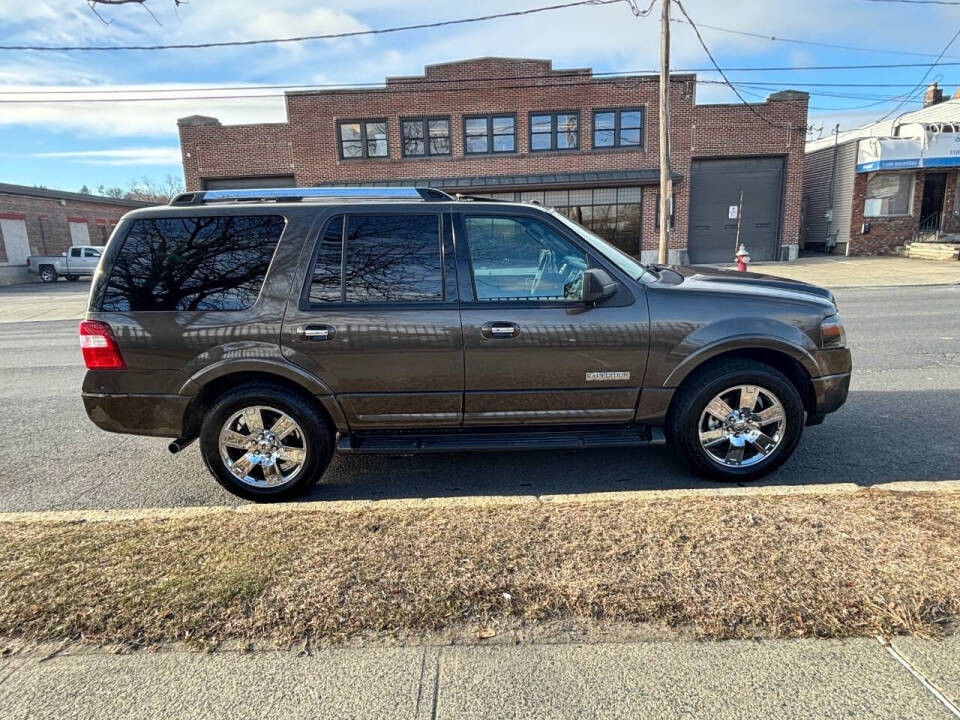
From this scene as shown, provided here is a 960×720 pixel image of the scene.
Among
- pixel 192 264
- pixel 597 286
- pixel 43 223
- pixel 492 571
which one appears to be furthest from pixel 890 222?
pixel 43 223

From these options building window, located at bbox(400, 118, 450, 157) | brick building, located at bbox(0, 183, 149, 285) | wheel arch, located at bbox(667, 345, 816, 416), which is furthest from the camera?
brick building, located at bbox(0, 183, 149, 285)

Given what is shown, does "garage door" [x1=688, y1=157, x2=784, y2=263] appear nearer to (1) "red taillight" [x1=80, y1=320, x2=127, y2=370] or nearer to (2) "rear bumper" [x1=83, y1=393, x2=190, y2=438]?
(2) "rear bumper" [x1=83, y1=393, x2=190, y2=438]

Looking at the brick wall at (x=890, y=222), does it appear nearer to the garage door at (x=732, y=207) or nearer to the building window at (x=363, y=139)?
the garage door at (x=732, y=207)

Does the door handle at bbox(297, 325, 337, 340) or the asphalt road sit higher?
the door handle at bbox(297, 325, 337, 340)

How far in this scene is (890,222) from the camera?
23906 millimetres

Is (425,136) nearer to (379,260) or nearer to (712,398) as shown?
(379,260)

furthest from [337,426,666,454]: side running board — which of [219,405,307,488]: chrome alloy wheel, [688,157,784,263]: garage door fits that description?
[688,157,784,263]: garage door

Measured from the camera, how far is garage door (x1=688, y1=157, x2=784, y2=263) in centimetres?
2386

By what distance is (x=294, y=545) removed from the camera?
2.86 meters

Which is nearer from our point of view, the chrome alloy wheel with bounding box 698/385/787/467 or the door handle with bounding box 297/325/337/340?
the door handle with bounding box 297/325/337/340

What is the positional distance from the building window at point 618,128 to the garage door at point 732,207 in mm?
2752

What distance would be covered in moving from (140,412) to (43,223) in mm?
40150

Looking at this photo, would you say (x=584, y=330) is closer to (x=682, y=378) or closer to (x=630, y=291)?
(x=630, y=291)

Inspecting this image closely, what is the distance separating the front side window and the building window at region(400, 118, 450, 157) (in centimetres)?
2169
